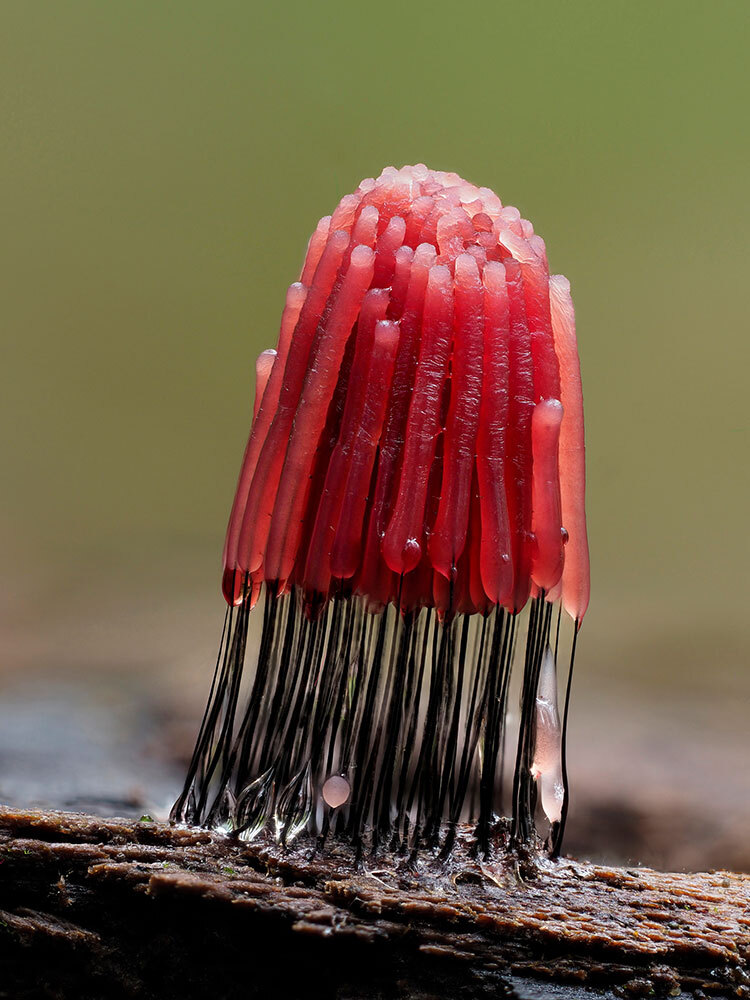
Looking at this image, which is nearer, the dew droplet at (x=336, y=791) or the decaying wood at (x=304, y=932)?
the decaying wood at (x=304, y=932)

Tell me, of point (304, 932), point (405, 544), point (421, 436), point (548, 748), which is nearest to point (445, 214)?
point (421, 436)

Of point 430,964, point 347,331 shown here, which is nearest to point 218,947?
point 430,964

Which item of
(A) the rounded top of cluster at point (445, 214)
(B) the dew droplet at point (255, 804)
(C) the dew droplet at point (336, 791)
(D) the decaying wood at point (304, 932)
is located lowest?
(D) the decaying wood at point (304, 932)

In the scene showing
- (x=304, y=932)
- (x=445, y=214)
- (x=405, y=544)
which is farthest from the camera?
(x=445, y=214)

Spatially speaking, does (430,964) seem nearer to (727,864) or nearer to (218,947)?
(218,947)

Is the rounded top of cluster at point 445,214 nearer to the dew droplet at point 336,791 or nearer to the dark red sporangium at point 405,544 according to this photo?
the dark red sporangium at point 405,544

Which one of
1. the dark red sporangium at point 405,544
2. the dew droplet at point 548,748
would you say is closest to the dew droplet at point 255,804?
the dark red sporangium at point 405,544

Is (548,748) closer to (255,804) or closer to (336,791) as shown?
(336,791)
